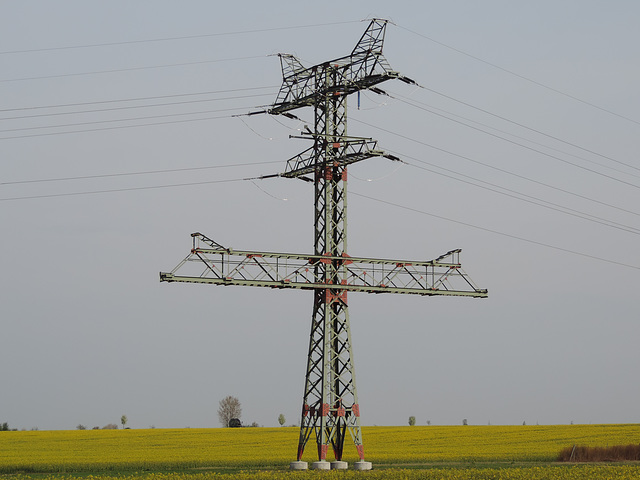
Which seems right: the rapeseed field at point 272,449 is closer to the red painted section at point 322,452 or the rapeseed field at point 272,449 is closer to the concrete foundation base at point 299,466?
the concrete foundation base at point 299,466

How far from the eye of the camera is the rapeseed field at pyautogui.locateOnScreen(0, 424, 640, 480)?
5884cm

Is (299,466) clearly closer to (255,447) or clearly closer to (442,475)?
(442,475)

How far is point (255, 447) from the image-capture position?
248 ft

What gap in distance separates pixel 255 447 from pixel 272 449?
243 cm

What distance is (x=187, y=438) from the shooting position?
8644 cm

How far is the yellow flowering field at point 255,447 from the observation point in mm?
62750

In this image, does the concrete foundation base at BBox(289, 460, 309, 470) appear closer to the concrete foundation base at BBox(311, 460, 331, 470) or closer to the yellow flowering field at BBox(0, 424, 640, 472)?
the concrete foundation base at BBox(311, 460, 331, 470)

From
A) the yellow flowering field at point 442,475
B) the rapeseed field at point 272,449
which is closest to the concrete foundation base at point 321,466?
the rapeseed field at point 272,449

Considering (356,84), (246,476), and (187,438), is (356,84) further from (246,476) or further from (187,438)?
(187,438)

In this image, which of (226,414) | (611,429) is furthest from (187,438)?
(226,414)

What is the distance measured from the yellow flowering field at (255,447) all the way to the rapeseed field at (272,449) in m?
0.07

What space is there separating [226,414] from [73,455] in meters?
104

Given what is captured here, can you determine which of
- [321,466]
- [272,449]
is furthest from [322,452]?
[272,449]

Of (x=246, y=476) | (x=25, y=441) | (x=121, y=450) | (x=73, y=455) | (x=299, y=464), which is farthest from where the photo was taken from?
(x=25, y=441)
